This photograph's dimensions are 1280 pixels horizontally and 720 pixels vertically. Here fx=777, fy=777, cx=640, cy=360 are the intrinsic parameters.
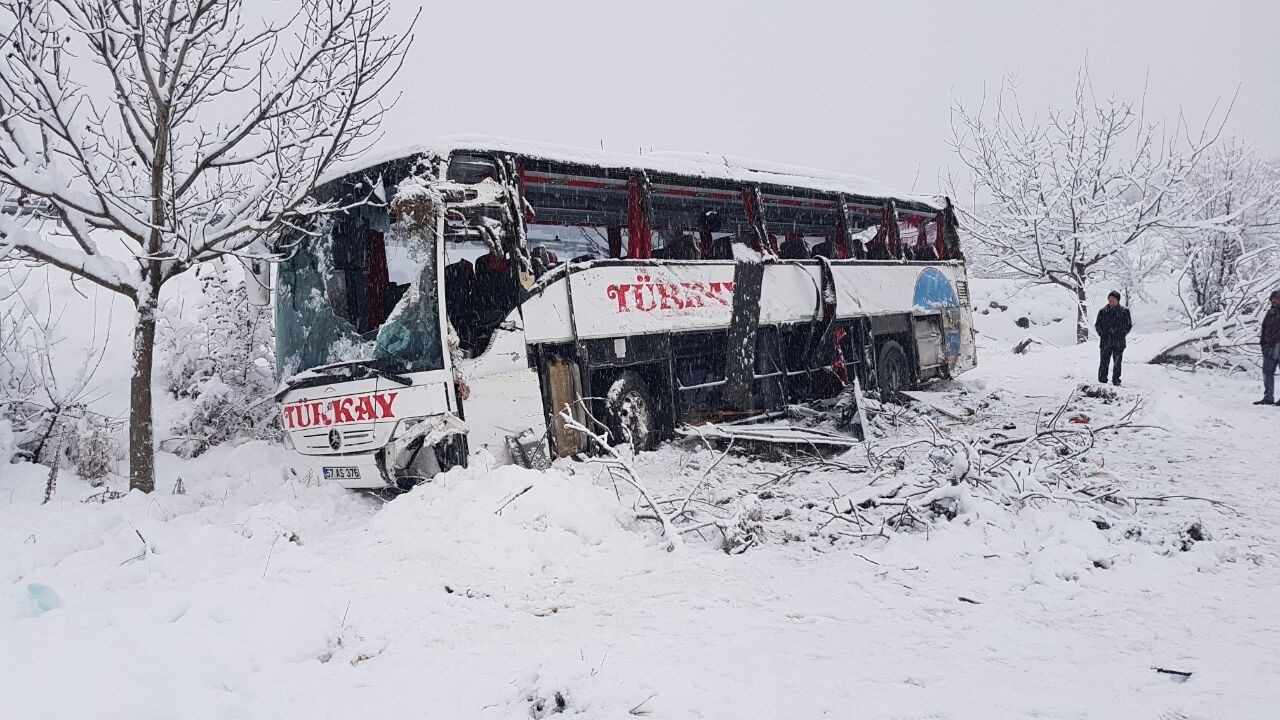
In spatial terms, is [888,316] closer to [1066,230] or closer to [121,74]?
[121,74]

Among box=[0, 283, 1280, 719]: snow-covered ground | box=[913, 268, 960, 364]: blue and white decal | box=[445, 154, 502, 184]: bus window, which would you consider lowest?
box=[0, 283, 1280, 719]: snow-covered ground

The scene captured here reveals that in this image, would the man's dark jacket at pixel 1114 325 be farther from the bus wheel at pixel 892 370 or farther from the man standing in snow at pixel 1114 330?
the bus wheel at pixel 892 370

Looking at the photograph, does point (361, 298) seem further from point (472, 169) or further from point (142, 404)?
point (142, 404)

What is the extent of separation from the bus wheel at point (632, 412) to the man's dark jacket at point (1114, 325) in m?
9.37

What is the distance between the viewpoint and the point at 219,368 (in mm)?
9672

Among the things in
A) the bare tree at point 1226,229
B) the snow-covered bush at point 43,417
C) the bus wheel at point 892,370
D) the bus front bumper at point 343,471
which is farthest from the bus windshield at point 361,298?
the bare tree at point 1226,229

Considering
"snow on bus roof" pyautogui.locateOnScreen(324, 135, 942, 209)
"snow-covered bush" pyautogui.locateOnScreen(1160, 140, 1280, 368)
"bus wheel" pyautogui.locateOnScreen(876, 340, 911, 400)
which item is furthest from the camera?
"snow-covered bush" pyautogui.locateOnScreen(1160, 140, 1280, 368)

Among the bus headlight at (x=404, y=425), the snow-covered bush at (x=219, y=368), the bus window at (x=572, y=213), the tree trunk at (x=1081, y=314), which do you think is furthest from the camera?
the tree trunk at (x=1081, y=314)

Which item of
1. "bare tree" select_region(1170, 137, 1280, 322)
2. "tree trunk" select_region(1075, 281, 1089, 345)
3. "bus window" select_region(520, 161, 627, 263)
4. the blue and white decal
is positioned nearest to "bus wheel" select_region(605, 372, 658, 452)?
"bus window" select_region(520, 161, 627, 263)

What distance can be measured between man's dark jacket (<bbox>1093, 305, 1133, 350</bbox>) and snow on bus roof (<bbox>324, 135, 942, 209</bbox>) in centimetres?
359

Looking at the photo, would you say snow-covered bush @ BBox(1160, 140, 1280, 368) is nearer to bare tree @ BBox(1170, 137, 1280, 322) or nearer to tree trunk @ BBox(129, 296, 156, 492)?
bare tree @ BBox(1170, 137, 1280, 322)

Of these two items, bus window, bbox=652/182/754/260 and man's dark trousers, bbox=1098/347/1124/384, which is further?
man's dark trousers, bbox=1098/347/1124/384

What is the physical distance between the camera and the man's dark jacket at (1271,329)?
11562 mm

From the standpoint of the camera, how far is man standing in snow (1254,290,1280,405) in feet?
37.8
